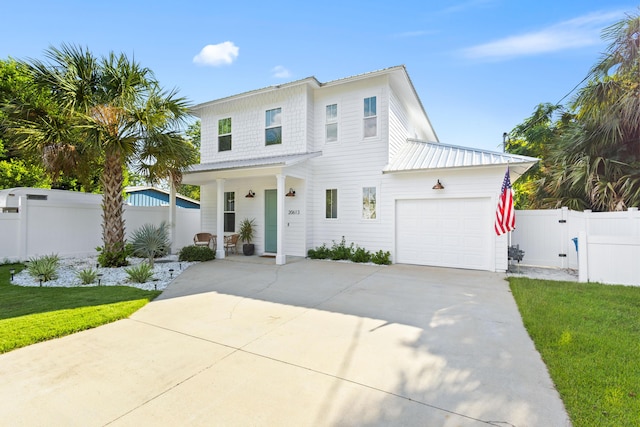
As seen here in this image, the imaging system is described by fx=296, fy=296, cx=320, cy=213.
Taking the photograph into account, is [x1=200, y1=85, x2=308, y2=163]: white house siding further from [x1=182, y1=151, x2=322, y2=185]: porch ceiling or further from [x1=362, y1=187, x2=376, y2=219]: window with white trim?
[x1=362, y1=187, x2=376, y2=219]: window with white trim

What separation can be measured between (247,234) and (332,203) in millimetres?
3613

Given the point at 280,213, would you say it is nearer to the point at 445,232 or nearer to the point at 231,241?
the point at 231,241

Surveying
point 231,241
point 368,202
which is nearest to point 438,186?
point 368,202

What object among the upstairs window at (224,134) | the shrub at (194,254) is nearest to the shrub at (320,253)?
the shrub at (194,254)

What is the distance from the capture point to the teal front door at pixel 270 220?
11547 millimetres

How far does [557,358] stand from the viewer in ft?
10.7

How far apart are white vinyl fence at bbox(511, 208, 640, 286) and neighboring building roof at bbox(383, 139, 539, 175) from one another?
6.50ft

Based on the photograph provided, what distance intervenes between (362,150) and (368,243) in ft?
10.8

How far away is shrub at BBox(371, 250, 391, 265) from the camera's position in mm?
9656

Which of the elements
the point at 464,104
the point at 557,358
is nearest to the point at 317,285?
the point at 557,358

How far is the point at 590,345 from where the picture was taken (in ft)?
11.6

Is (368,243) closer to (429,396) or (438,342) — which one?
(438,342)

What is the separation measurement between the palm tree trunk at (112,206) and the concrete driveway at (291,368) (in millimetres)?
4440

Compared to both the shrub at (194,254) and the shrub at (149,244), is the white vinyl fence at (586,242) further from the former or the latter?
the shrub at (149,244)
